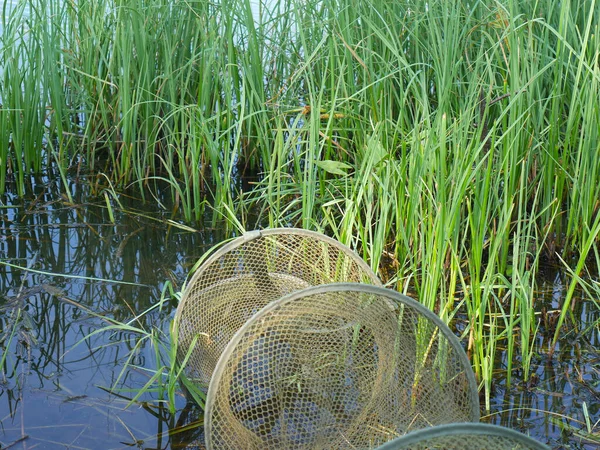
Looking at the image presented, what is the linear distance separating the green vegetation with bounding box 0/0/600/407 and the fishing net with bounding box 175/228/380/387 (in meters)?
0.16

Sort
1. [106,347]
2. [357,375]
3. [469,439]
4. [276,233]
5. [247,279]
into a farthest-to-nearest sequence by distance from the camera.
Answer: [106,347], [247,279], [276,233], [357,375], [469,439]

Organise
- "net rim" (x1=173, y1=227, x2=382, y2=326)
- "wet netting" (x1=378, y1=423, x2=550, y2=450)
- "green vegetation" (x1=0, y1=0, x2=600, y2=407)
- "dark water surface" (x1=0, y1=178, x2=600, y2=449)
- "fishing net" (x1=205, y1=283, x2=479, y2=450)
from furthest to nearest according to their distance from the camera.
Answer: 1. "green vegetation" (x1=0, y1=0, x2=600, y2=407)
2. "net rim" (x1=173, y1=227, x2=382, y2=326)
3. "dark water surface" (x1=0, y1=178, x2=600, y2=449)
4. "fishing net" (x1=205, y1=283, x2=479, y2=450)
5. "wet netting" (x1=378, y1=423, x2=550, y2=450)

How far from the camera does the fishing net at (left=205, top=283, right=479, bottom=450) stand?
1.82 m

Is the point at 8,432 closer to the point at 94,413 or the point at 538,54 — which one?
the point at 94,413

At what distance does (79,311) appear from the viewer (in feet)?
8.57

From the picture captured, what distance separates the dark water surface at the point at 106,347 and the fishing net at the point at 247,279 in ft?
0.60

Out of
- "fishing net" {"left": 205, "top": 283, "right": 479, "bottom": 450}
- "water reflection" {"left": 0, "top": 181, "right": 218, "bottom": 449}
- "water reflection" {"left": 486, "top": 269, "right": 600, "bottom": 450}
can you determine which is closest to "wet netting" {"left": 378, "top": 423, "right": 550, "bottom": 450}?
"fishing net" {"left": 205, "top": 283, "right": 479, "bottom": 450}

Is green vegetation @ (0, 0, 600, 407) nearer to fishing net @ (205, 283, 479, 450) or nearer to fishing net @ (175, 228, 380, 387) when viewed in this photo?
fishing net @ (175, 228, 380, 387)

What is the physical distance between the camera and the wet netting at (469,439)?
3.82ft

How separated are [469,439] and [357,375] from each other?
68 centimetres

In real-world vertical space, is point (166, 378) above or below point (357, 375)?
below

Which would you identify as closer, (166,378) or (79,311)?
(166,378)

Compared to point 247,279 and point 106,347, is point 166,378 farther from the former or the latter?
point 247,279

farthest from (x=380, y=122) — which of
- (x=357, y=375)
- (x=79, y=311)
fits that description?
(x=79, y=311)
